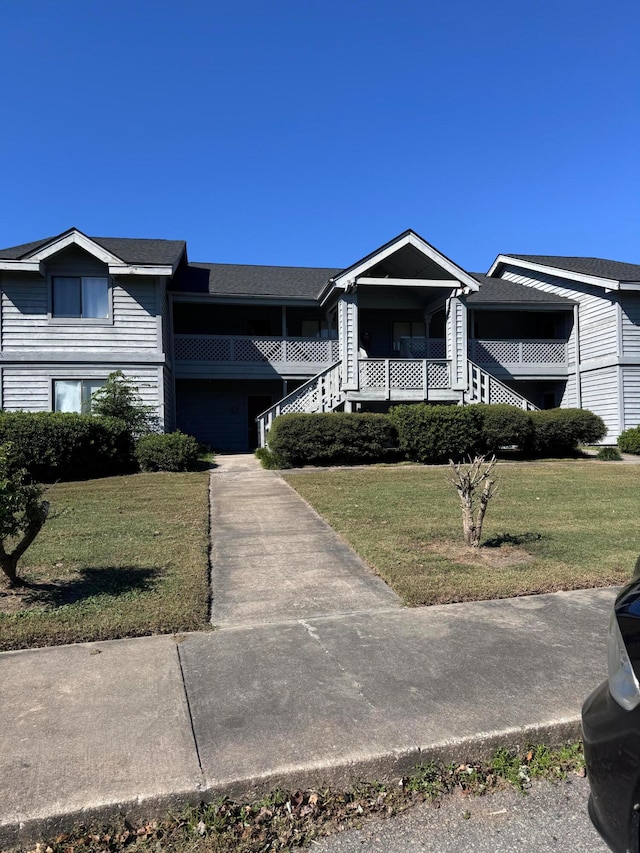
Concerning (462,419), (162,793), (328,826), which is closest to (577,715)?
(328,826)

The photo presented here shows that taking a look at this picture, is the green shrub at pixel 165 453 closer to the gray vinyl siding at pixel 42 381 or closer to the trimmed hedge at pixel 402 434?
the trimmed hedge at pixel 402 434

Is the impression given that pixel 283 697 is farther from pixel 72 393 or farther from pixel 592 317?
pixel 592 317

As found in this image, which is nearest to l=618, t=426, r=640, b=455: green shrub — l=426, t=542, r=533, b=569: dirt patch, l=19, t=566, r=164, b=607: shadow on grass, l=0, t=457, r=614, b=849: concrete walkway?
l=426, t=542, r=533, b=569: dirt patch

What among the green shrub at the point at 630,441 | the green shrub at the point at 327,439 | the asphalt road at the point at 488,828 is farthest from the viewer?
the green shrub at the point at 630,441

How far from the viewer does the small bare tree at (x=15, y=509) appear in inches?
195

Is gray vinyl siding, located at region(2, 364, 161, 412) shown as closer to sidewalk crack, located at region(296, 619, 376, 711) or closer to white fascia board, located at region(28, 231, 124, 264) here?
white fascia board, located at region(28, 231, 124, 264)

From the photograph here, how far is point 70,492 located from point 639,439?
16245 mm

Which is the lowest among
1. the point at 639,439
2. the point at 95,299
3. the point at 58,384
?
Answer: the point at 639,439

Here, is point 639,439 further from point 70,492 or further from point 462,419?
point 70,492

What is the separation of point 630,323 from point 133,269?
16889 mm

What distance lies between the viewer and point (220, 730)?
3150 mm

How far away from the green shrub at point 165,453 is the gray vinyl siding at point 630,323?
51.1ft

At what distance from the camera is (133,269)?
56.3 ft

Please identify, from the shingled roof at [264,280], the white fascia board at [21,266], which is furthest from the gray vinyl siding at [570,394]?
the white fascia board at [21,266]
